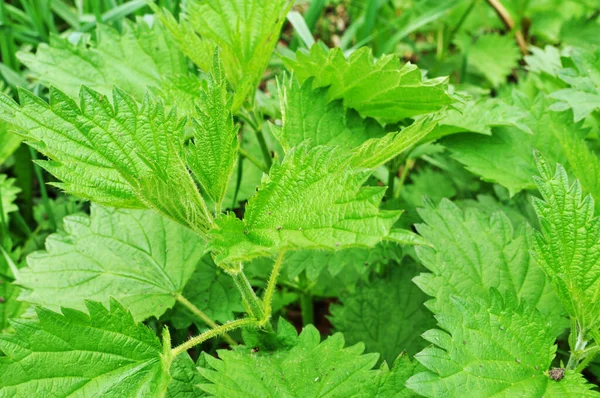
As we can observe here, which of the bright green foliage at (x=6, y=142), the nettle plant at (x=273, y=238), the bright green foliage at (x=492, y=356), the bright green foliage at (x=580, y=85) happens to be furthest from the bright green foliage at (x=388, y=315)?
the bright green foliage at (x=6, y=142)

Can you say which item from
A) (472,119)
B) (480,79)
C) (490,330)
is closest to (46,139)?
(490,330)

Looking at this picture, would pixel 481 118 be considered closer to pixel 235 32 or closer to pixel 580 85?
pixel 580 85

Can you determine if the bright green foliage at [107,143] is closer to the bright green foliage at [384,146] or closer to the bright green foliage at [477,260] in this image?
the bright green foliage at [384,146]

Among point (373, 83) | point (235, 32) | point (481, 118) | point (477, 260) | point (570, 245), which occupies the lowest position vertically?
point (477, 260)

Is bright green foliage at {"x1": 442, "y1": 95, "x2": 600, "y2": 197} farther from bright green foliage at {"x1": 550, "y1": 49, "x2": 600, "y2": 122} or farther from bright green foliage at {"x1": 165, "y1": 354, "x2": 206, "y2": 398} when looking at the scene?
bright green foliage at {"x1": 165, "y1": 354, "x2": 206, "y2": 398}

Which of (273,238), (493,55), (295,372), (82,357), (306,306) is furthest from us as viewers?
(493,55)

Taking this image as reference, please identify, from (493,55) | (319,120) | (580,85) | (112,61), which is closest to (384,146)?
(319,120)
